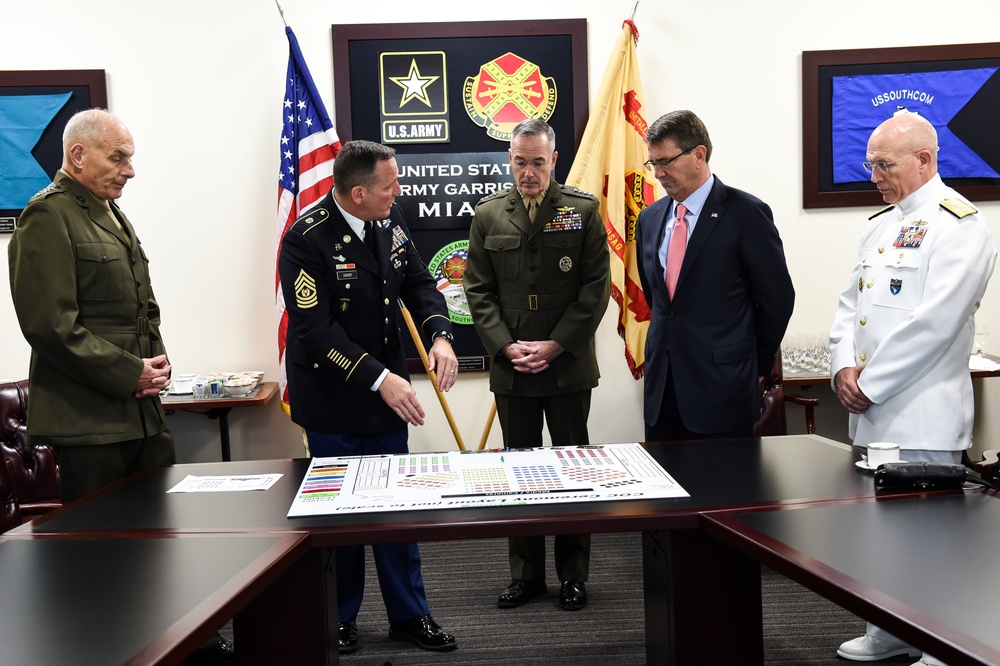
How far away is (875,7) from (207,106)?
11.2 ft

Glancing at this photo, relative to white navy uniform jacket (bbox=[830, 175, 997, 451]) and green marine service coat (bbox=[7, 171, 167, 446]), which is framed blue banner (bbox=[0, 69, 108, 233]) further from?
white navy uniform jacket (bbox=[830, 175, 997, 451])

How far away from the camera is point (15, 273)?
2496 millimetres

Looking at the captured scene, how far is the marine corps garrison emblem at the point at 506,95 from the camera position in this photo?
4.45 metres

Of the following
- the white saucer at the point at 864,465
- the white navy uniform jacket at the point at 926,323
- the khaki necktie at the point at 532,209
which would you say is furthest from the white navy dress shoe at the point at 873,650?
the khaki necktie at the point at 532,209

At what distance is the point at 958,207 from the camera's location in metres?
2.60

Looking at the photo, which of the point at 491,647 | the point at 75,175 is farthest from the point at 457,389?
the point at 75,175


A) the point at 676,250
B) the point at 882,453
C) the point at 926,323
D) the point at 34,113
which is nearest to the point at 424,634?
the point at 676,250

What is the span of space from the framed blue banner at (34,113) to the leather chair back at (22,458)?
1.22 metres

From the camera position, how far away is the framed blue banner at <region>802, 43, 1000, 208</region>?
4.51 metres

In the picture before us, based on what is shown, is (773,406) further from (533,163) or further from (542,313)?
(533,163)

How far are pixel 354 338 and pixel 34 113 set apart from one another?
2.60m

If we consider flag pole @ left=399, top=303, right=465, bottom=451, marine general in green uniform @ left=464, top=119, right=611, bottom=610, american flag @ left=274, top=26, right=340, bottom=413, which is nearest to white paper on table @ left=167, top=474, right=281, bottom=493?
Answer: marine general in green uniform @ left=464, top=119, right=611, bottom=610

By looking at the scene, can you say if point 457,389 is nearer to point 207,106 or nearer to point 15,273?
point 207,106

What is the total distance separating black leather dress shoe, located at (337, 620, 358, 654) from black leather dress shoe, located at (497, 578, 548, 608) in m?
0.60
